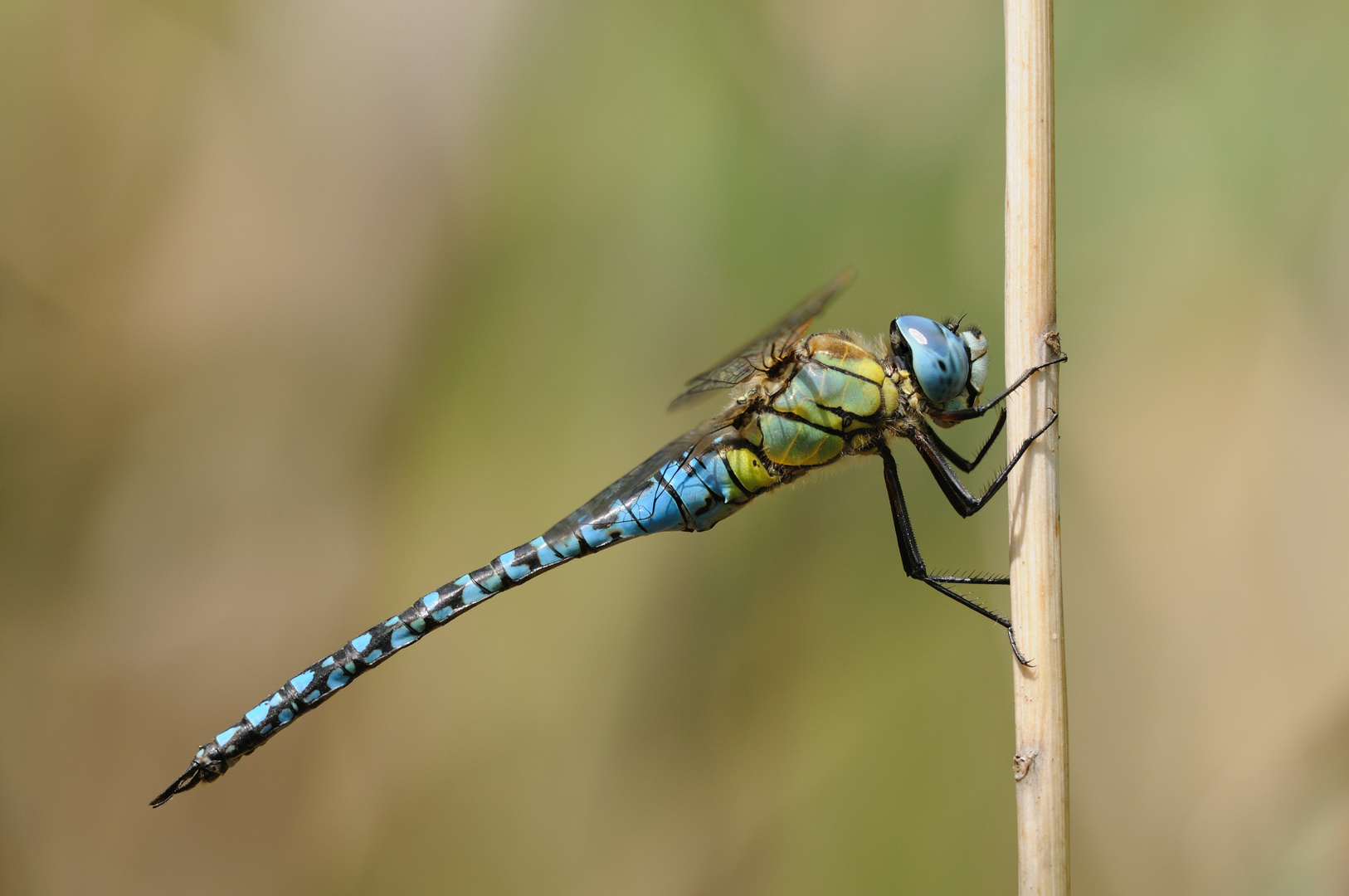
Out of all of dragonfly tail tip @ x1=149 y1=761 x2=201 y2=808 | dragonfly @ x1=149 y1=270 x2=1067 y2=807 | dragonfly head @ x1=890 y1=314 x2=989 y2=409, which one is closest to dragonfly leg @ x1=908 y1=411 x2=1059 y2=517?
dragonfly @ x1=149 y1=270 x2=1067 y2=807

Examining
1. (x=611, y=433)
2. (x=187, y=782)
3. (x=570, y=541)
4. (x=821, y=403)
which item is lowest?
(x=821, y=403)

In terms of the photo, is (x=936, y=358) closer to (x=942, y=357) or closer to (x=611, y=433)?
(x=942, y=357)

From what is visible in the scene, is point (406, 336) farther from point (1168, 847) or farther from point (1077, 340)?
point (1168, 847)

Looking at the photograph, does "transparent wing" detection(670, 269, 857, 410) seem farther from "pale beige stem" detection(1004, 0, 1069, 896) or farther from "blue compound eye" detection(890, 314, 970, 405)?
"pale beige stem" detection(1004, 0, 1069, 896)

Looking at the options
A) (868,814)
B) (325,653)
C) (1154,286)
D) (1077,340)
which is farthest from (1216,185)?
(325,653)

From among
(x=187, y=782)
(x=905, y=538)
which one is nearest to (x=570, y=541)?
(x=905, y=538)

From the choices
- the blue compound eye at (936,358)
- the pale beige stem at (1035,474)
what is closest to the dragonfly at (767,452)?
the blue compound eye at (936,358)
